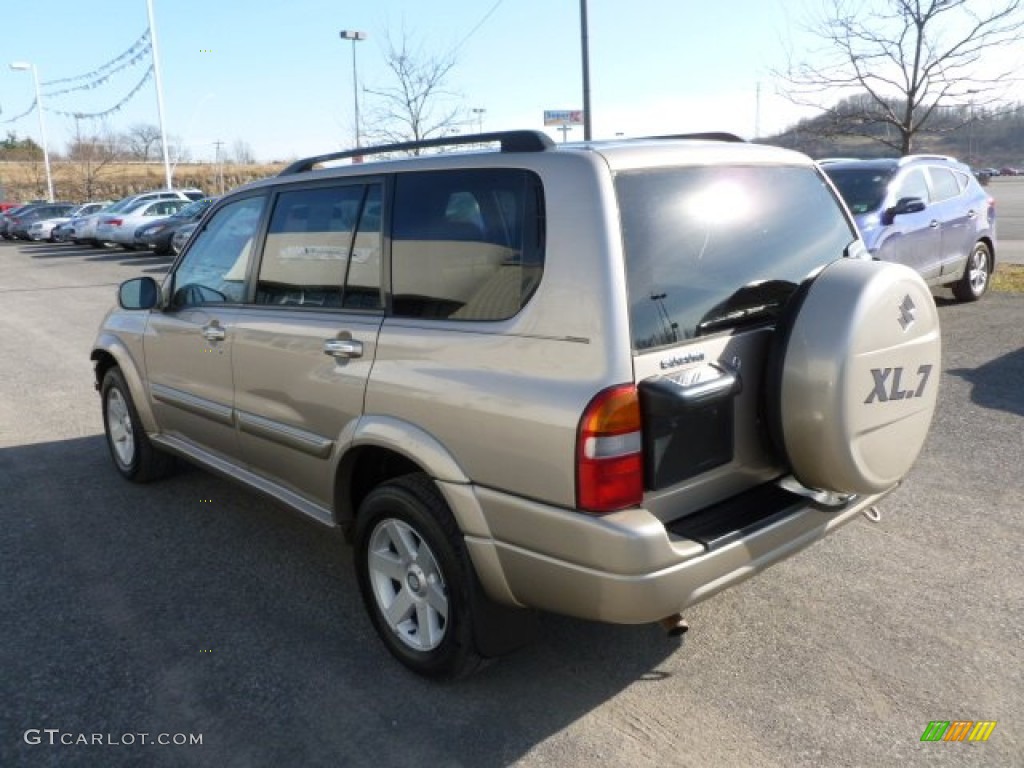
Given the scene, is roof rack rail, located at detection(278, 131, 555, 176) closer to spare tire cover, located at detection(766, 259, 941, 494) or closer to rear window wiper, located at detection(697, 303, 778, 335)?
rear window wiper, located at detection(697, 303, 778, 335)

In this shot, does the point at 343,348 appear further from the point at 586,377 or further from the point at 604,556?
the point at 604,556

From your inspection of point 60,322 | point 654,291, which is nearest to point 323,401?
point 654,291

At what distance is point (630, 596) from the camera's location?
2.44 meters

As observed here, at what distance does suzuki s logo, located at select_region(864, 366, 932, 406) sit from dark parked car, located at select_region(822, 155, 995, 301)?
5.91 metres

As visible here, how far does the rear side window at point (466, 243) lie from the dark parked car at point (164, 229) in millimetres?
20818

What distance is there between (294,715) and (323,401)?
1.17 metres

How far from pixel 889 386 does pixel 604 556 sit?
1.14 m

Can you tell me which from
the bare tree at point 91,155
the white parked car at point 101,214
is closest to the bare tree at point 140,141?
the bare tree at point 91,155

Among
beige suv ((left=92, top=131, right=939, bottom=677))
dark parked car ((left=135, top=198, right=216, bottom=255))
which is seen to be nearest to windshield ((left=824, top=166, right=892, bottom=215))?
beige suv ((left=92, top=131, right=939, bottom=677))

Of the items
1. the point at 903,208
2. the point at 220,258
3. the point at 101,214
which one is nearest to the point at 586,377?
the point at 220,258

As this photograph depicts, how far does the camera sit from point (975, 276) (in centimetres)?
1046

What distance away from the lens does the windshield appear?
28.9ft

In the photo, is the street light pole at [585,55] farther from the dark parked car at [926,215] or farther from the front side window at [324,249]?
the front side window at [324,249]

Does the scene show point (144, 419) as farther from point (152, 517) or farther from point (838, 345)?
point (838, 345)
